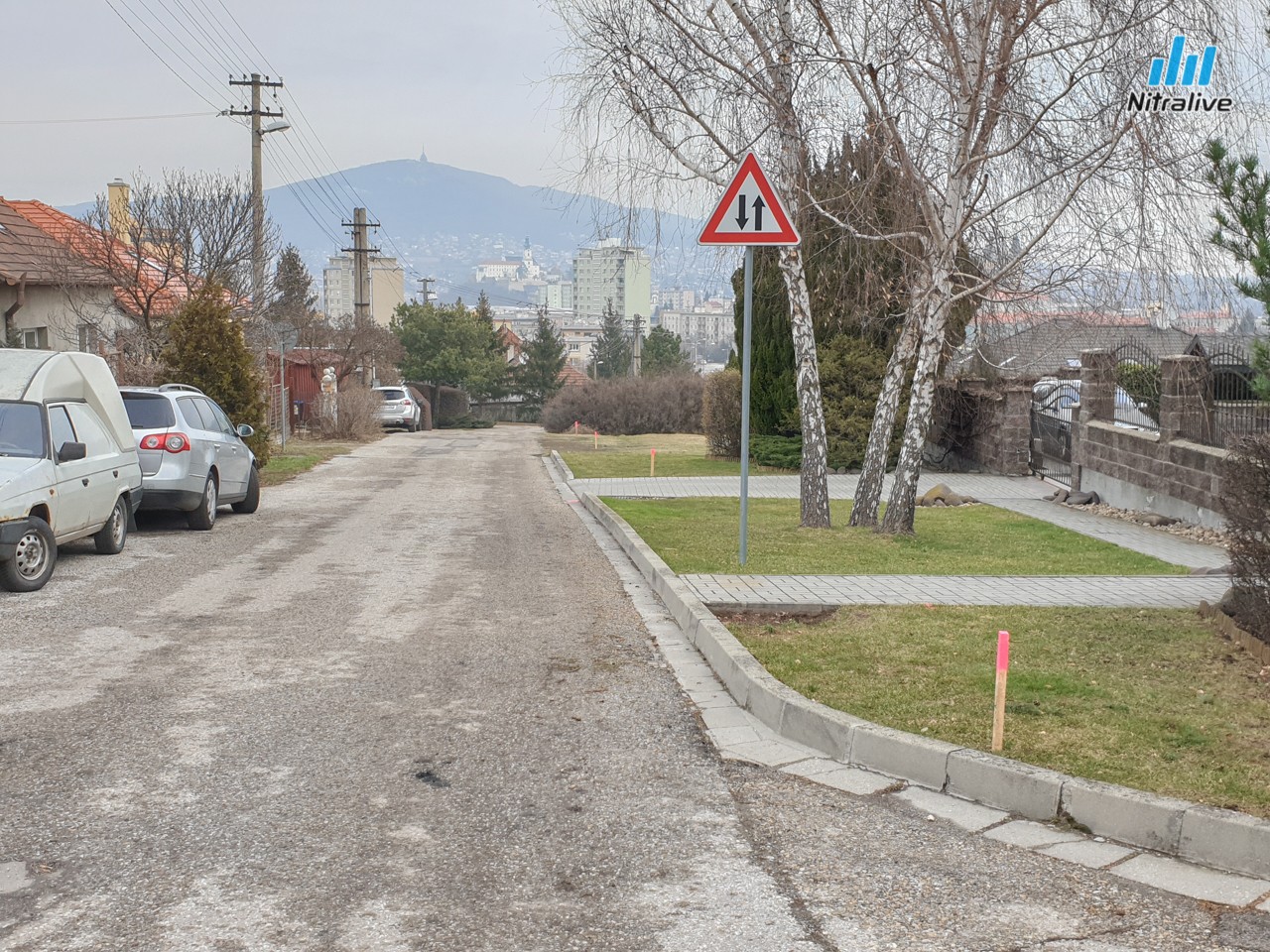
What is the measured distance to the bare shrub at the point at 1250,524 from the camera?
7.48 m

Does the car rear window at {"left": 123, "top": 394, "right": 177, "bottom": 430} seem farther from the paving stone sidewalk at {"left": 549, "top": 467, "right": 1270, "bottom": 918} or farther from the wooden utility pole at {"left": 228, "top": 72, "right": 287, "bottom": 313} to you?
the wooden utility pole at {"left": 228, "top": 72, "right": 287, "bottom": 313}

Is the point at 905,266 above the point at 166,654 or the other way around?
above

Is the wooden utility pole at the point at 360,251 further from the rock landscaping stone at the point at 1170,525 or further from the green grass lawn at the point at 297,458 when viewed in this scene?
the rock landscaping stone at the point at 1170,525

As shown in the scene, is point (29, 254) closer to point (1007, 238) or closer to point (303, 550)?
point (303, 550)

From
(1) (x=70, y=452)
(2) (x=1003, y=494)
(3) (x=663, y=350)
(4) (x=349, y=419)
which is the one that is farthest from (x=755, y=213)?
(3) (x=663, y=350)

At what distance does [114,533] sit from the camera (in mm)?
12391

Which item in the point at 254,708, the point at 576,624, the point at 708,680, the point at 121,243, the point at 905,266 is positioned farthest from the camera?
the point at 121,243

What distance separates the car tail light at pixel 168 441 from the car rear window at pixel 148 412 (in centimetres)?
15

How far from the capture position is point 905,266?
15891 mm

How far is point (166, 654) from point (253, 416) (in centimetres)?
1436

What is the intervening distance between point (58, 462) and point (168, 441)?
11.2ft

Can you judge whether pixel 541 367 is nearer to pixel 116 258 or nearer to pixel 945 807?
pixel 116 258

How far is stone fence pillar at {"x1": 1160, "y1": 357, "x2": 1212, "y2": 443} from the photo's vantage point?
15.1 m

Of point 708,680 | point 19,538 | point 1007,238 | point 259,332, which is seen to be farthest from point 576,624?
point 259,332
